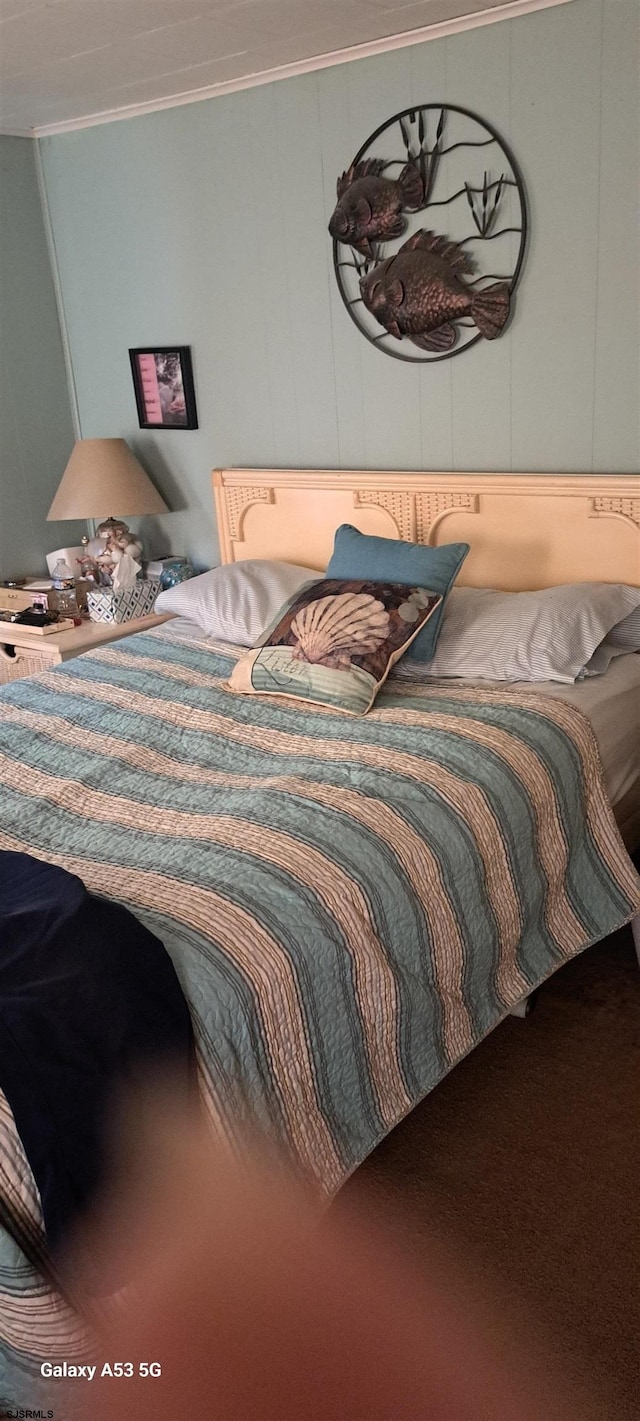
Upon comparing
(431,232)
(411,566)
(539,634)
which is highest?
(431,232)

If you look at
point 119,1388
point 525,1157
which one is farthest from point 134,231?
point 119,1388

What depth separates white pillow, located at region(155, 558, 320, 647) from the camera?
120 inches

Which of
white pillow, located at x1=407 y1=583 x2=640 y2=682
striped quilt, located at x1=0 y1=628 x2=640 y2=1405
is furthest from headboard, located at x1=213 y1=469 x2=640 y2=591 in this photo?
striped quilt, located at x1=0 y1=628 x2=640 y2=1405

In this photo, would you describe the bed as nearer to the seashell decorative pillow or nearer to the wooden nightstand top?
the seashell decorative pillow

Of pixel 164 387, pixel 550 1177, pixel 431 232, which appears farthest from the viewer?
pixel 164 387

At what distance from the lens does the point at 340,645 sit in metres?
2.56

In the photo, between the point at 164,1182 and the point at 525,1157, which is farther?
the point at 525,1157

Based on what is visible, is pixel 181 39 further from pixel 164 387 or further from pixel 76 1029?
pixel 76 1029

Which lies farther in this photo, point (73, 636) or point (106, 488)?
point (106, 488)

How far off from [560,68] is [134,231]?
159cm

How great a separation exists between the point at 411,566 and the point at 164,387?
1473mm

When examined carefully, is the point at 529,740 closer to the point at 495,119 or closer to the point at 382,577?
the point at 382,577

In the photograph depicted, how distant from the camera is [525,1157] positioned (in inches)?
76.9

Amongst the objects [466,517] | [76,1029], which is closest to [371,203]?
[466,517]
